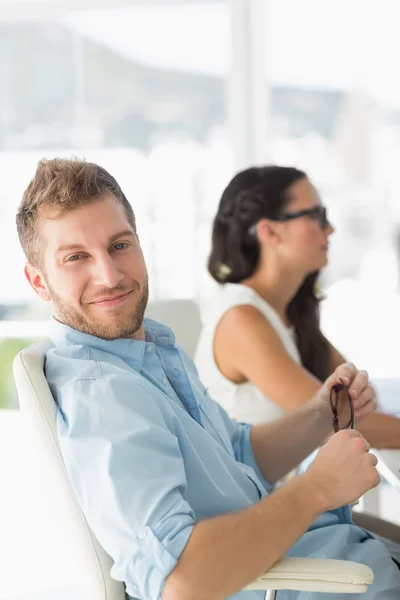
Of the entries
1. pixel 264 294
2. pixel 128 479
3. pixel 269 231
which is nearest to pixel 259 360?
pixel 264 294

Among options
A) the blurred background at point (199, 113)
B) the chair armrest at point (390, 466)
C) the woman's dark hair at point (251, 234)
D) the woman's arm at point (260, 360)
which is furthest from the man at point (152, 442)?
the blurred background at point (199, 113)

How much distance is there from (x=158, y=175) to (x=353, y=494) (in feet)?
12.4

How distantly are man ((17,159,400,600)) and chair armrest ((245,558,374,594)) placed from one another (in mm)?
27

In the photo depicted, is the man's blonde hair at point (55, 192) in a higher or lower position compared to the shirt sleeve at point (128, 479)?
higher

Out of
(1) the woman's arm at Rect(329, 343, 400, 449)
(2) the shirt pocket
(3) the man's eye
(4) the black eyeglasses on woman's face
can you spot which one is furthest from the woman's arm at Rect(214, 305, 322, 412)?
(3) the man's eye

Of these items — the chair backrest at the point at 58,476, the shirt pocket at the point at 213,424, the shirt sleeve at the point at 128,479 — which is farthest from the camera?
the shirt pocket at the point at 213,424

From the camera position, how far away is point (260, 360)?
7.11 feet

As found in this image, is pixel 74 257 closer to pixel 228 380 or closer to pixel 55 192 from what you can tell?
pixel 55 192

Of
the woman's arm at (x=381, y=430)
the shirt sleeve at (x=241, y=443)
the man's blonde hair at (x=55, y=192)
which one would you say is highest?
the man's blonde hair at (x=55, y=192)

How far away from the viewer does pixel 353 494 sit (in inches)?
49.6

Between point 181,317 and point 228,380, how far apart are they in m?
0.40

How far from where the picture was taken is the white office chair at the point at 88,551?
1188mm

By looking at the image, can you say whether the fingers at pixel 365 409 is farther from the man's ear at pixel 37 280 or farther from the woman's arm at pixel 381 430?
the man's ear at pixel 37 280

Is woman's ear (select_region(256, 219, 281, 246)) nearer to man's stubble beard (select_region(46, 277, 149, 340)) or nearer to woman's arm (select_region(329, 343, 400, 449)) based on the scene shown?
woman's arm (select_region(329, 343, 400, 449))
